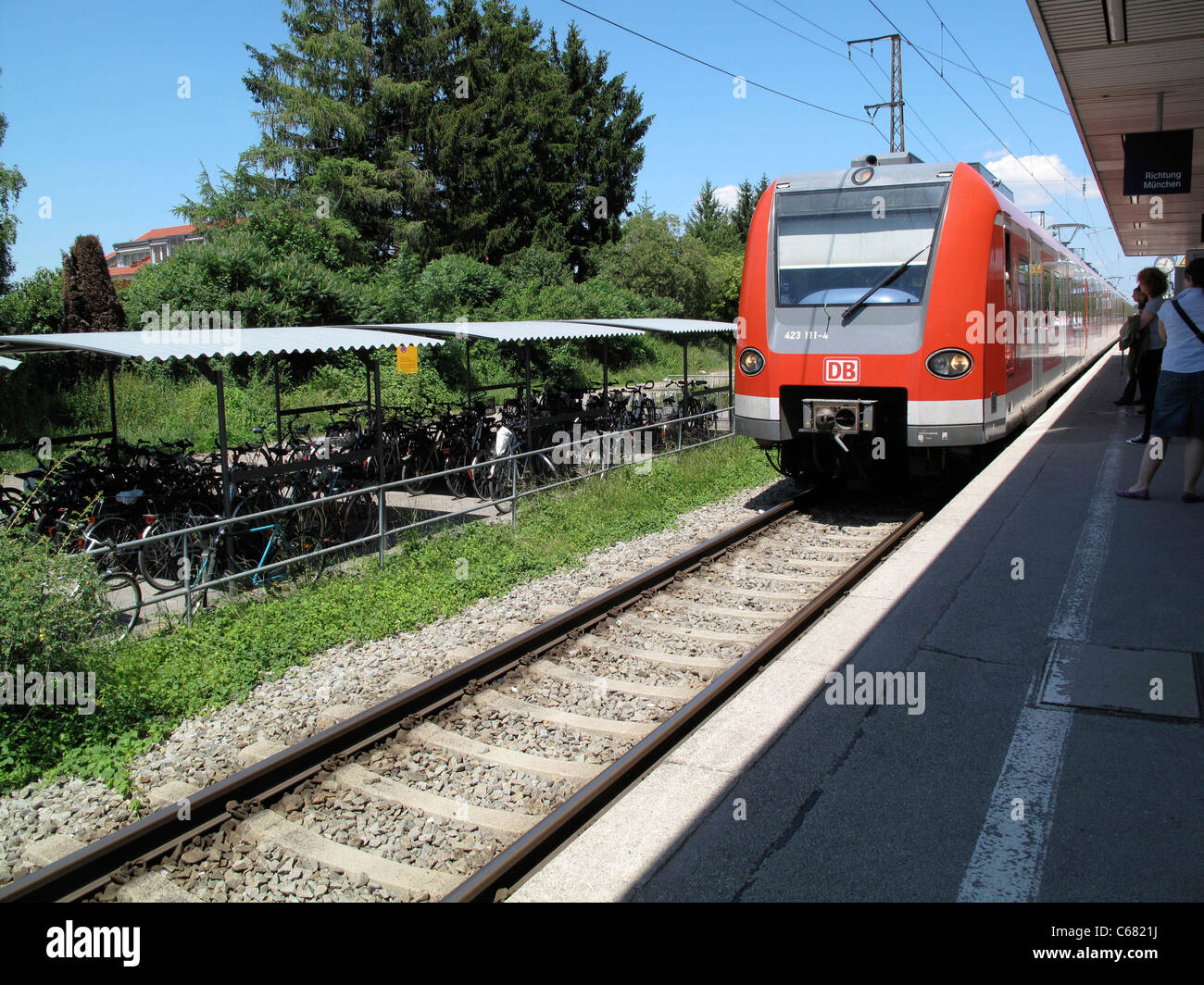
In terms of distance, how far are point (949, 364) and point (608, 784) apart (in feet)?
19.6

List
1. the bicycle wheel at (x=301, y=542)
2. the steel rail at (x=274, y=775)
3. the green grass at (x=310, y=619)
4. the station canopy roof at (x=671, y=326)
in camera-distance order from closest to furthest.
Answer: the steel rail at (x=274, y=775), the green grass at (x=310, y=619), the bicycle wheel at (x=301, y=542), the station canopy roof at (x=671, y=326)

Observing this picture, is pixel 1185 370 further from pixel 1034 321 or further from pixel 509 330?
pixel 509 330

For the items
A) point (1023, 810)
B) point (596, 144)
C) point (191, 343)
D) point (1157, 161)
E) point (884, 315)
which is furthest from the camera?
point (596, 144)

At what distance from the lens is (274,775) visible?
191 inches

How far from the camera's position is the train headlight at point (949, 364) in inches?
347

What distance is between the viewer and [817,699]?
500 cm

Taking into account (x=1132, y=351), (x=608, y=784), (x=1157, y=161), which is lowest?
(x=608, y=784)

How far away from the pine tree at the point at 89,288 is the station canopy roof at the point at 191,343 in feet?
80.6

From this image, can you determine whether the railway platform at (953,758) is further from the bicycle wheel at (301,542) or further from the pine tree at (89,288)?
the pine tree at (89,288)

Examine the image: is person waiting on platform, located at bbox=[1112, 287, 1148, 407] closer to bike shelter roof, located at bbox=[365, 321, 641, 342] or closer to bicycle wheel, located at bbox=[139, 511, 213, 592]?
bike shelter roof, located at bbox=[365, 321, 641, 342]

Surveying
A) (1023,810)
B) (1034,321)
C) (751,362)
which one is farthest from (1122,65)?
(1023,810)

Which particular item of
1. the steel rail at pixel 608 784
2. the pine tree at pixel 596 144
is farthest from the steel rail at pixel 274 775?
the pine tree at pixel 596 144
